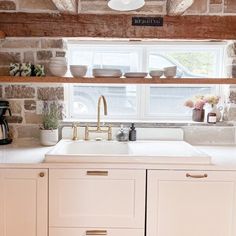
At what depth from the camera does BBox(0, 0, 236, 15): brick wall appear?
2561mm

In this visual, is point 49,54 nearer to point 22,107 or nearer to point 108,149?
point 22,107

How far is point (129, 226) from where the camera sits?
2072 millimetres

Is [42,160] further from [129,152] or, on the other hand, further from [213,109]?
[213,109]

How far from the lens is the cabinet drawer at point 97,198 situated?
204 centimetres

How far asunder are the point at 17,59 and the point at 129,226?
64.0 inches

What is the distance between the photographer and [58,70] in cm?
242

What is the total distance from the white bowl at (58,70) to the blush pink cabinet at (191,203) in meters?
1.04

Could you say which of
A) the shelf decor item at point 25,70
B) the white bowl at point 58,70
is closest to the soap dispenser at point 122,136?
the white bowl at point 58,70

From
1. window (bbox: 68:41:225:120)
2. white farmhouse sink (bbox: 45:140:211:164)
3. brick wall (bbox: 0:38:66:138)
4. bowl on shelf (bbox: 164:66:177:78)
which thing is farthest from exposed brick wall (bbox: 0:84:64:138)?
bowl on shelf (bbox: 164:66:177:78)

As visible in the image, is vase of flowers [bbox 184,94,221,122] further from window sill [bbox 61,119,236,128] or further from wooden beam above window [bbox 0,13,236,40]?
wooden beam above window [bbox 0,13,236,40]

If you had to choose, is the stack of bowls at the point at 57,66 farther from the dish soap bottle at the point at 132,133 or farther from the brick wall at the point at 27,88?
the dish soap bottle at the point at 132,133

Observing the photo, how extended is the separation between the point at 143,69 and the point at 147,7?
54 centimetres

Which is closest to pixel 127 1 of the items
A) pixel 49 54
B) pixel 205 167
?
pixel 49 54

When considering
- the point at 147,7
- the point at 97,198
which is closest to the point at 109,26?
the point at 147,7
